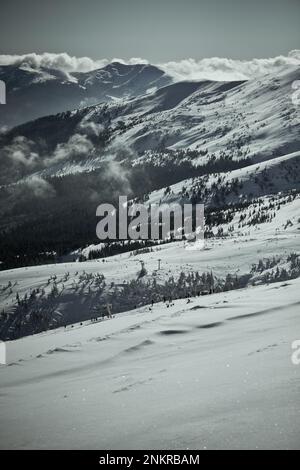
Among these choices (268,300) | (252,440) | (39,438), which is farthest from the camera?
(268,300)

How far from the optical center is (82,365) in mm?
13672

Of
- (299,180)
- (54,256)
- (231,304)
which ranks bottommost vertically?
(54,256)

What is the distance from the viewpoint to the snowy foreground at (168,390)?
6805 millimetres

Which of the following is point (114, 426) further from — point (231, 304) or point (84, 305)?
point (84, 305)

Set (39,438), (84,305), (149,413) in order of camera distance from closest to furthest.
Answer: (39,438) → (149,413) → (84,305)

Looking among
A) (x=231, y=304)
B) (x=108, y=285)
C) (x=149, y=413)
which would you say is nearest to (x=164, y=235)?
(x=108, y=285)

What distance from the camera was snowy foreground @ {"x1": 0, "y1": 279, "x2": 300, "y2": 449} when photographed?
6805 mm

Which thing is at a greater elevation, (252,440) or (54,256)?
(252,440)

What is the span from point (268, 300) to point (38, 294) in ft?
142

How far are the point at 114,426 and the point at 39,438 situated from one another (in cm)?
144

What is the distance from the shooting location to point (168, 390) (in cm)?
939

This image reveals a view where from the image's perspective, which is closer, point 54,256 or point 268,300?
point 268,300

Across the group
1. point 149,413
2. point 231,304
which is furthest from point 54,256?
point 149,413

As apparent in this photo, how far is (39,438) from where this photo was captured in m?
7.48
